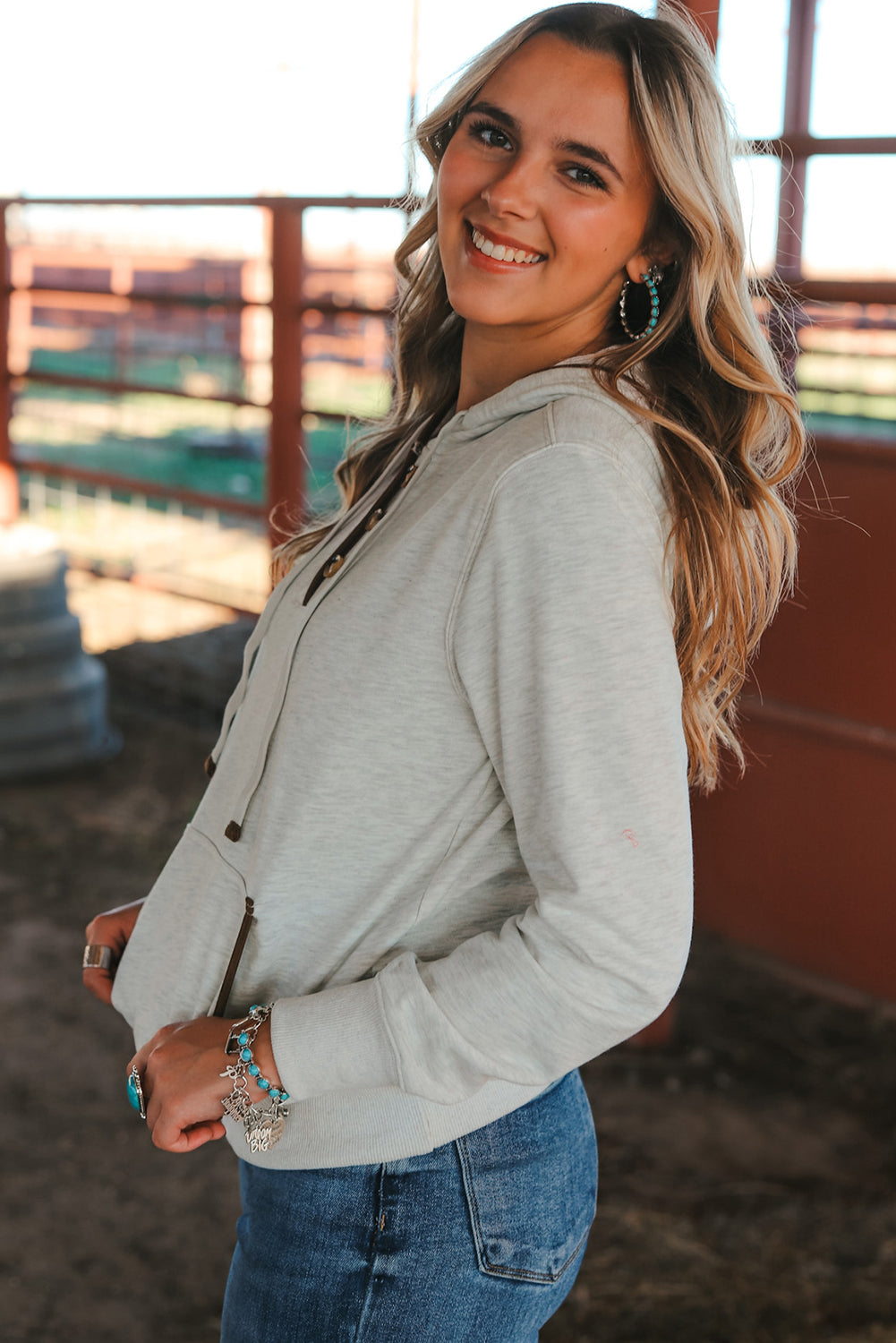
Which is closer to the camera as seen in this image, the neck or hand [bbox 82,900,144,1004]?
the neck

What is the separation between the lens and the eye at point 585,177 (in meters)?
1.11

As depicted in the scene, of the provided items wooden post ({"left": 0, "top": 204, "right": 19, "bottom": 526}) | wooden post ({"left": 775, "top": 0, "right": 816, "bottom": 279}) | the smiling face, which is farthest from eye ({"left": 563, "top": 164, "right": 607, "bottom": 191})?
wooden post ({"left": 0, "top": 204, "right": 19, "bottom": 526})

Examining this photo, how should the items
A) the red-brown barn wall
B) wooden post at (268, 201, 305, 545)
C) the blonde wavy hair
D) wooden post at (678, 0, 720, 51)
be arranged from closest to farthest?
the blonde wavy hair
wooden post at (678, 0, 720, 51)
the red-brown barn wall
wooden post at (268, 201, 305, 545)

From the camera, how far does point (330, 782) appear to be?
1.05 metres

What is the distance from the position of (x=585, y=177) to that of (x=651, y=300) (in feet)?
0.41

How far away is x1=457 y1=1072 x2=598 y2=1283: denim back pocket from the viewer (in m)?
1.12

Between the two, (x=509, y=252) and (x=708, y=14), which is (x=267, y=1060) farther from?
(x=708, y=14)

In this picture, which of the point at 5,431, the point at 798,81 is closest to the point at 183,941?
the point at 798,81

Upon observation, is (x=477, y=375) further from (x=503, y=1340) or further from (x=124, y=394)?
(x=124, y=394)

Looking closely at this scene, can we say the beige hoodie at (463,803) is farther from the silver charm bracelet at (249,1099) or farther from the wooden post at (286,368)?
the wooden post at (286,368)

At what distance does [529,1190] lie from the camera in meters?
1.14

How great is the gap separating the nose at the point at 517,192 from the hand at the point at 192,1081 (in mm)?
716

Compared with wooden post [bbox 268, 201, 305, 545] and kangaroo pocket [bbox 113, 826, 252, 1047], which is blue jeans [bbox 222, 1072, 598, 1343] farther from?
wooden post [bbox 268, 201, 305, 545]

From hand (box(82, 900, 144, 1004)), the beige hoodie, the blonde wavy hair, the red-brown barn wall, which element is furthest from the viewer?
the red-brown barn wall
